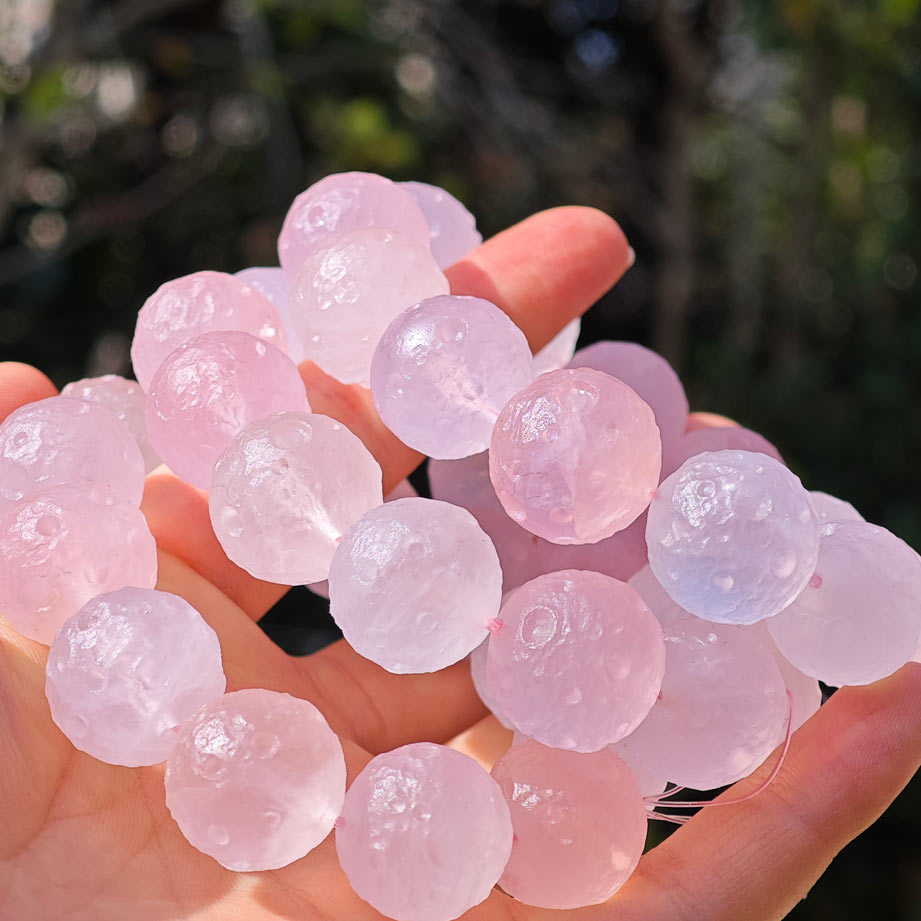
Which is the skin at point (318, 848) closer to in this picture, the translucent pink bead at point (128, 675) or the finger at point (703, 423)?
the translucent pink bead at point (128, 675)

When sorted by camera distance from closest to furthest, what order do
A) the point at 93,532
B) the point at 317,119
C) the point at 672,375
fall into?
the point at 93,532 < the point at 672,375 < the point at 317,119

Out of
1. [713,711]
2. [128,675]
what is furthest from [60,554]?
[713,711]

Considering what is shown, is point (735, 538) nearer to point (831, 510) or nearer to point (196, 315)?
point (831, 510)

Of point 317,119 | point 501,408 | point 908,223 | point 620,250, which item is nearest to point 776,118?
point 908,223

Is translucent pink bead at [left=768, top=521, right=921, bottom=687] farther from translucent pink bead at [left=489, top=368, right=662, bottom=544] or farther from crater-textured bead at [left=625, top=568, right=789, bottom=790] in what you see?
translucent pink bead at [left=489, top=368, right=662, bottom=544]

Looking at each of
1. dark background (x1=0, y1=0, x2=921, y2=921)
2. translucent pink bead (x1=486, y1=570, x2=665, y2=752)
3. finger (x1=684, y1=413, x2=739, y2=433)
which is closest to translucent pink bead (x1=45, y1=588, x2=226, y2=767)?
translucent pink bead (x1=486, y1=570, x2=665, y2=752)

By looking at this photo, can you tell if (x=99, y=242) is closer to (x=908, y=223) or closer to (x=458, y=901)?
(x=908, y=223)

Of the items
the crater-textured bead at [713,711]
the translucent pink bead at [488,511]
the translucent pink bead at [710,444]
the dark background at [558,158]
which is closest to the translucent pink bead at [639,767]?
the crater-textured bead at [713,711]
